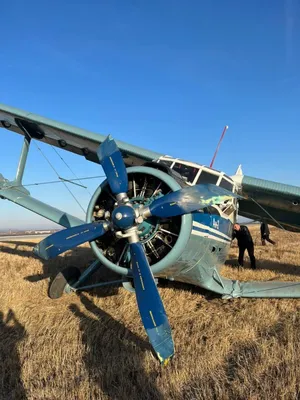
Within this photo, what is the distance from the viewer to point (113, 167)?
562 cm

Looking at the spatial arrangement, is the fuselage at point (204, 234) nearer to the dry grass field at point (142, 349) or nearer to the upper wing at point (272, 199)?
the upper wing at point (272, 199)

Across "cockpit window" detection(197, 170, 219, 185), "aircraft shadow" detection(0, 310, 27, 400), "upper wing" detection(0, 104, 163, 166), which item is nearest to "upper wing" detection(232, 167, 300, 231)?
"cockpit window" detection(197, 170, 219, 185)

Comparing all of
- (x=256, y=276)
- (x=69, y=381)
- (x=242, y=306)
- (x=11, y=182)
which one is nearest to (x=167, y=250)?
(x=242, y=306)

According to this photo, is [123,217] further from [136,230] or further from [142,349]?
[142,349]

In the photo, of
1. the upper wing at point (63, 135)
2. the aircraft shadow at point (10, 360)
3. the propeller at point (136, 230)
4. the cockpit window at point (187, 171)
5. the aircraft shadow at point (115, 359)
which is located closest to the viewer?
the aircraft shadow at point (115, 359)

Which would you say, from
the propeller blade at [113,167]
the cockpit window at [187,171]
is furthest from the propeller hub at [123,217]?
the cockpit window at [187,171]

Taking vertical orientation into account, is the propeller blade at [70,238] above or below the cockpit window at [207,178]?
below

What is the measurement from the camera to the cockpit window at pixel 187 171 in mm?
6820

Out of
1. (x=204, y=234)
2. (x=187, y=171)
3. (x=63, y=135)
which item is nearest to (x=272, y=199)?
(x=187, y=171)

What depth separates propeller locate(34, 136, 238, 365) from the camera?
4.38m

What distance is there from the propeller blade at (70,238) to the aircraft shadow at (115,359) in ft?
4.57

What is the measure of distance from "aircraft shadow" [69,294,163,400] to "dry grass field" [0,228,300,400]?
13 mm

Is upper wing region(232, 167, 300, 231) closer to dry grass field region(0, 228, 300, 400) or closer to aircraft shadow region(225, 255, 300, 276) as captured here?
aircraft shadow region(225, 255, 300, 276)

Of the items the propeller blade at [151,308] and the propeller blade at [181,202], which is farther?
the propeller blade at [181,202]
